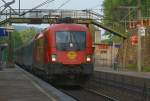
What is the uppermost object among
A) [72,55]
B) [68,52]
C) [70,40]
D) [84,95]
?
[70,40]

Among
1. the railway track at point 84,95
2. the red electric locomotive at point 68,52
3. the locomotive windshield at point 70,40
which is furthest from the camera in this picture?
the locomotive windshield at point 70,40

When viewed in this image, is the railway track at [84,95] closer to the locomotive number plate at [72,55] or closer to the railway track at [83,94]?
the railway track at [83,94]

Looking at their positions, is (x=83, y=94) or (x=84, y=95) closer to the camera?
(x=84, y=95)

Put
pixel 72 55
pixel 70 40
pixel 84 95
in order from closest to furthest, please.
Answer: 1. pixel 84 95
2. pixel 72 55
3. pixel 70 40

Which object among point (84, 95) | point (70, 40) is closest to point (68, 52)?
point (70, 40)

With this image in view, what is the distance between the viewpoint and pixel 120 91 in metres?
27.8

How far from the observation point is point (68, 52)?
88.2 ft

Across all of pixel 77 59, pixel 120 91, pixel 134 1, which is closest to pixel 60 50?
pixel 77 59

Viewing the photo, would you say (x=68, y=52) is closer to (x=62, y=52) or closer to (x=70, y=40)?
(x=62, y=52)

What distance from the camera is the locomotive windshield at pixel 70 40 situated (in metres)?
27.1

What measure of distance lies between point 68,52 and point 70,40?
0.77 meters

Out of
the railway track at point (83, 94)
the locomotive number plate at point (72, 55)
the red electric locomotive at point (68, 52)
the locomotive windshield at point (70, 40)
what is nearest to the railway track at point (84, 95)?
the railway track at point (83, 94)

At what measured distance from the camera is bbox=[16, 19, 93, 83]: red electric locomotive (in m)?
26.5

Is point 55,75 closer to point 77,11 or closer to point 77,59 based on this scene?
point 77,59
